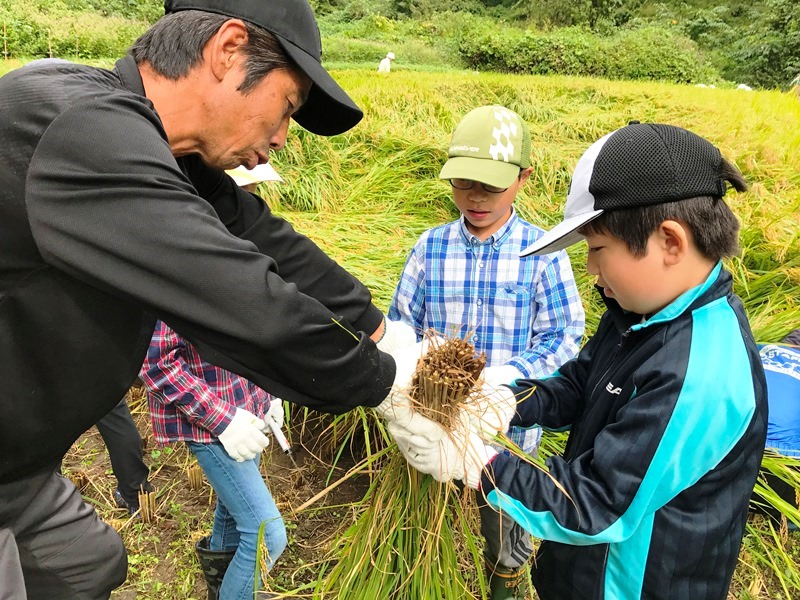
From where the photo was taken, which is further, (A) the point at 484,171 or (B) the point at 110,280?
(A) the point at 484,171

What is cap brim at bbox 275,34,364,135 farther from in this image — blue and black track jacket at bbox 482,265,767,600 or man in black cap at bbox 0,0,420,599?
blue and black track jacket at bbox 482,265,767,600

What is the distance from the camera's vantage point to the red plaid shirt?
5.03ft

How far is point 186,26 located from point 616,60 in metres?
16.9

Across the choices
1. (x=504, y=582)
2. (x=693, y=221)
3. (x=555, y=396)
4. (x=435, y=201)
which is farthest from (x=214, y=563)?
(x=435, y=201)

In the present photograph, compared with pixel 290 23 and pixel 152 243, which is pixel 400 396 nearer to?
pixel 152 243

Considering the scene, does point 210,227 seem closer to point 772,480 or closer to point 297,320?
point 297,320

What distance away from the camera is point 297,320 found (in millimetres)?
940

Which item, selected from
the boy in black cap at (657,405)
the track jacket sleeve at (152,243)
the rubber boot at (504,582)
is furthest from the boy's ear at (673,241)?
the rubber boot at (504,582)

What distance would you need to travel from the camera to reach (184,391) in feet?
5.03

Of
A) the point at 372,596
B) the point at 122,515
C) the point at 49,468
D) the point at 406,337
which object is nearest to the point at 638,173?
the point at 406,337

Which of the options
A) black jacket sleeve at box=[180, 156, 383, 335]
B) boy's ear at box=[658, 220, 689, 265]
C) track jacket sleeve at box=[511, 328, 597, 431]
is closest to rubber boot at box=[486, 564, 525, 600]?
track jacket sleeve at box=[511, 328, 597, 431]

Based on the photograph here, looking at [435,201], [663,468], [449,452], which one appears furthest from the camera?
[435,201]

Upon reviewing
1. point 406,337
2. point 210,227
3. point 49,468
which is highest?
point 210,227

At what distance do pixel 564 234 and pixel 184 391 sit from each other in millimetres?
1120
